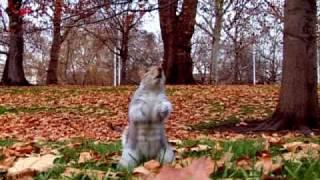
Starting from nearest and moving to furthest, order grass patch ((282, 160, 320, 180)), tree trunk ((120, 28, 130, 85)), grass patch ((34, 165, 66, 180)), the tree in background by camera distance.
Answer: grass patch ((282, 160, 320, 180)) → grass patch ((34, 165, 66, 180)) → the tree in background → tree trunk ((120, 28, 130, 85))

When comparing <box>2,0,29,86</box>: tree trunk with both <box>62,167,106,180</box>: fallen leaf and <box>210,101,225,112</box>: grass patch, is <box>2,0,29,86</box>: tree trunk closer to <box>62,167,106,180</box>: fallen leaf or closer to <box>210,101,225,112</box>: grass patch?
<box>210,101,225,112</box>: grass patch

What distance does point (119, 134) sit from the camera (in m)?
9.98

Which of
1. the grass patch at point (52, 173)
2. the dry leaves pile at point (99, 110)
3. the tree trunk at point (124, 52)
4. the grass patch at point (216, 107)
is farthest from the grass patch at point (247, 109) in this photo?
the tree trunk at point (124, 52)

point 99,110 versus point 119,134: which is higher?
point 99,110

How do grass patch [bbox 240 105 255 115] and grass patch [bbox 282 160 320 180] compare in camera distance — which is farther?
grass patch [bbox 240 105 255 115]

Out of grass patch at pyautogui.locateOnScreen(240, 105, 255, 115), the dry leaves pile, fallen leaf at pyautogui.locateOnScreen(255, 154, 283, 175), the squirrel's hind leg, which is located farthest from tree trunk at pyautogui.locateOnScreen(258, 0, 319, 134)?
fallen leaf at pyautogui.locateOnScreen(255, 154, 283, 175)

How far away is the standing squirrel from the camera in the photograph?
3.21m

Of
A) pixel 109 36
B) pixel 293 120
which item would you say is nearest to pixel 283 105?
pixel 293 120

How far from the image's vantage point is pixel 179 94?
55.4ft

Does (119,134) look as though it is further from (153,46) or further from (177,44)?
(153,46)

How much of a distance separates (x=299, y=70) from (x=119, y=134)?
11.0 feet

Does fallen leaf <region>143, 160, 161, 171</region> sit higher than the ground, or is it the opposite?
fallen leaf <region>143, 160, 161, 171</region>

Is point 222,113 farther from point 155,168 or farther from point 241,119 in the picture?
point 155,168

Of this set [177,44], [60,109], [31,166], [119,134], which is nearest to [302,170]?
[31,166]
